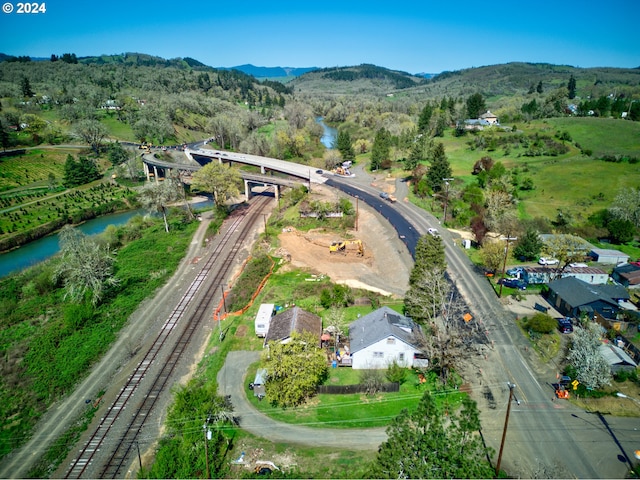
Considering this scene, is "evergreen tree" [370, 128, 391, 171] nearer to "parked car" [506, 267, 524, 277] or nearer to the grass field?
the grass field

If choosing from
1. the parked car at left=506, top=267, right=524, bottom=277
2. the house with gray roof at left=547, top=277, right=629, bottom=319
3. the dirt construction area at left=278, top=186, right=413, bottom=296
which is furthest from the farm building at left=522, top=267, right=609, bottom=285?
the dirt construction area at left=278, top=186, right=413, bottom=296

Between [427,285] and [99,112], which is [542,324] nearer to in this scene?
[427,285]

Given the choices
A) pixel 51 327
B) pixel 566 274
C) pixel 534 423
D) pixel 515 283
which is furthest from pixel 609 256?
pixel 51 327

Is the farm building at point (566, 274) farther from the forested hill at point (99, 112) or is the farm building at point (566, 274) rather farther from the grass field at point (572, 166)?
the forested hill at point (99, 112)

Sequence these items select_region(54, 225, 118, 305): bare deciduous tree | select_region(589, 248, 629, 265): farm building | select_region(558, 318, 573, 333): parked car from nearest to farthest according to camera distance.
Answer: select_region(558, 318, 573, 333): parked car < select_region(54, 225, 118, 305): bare deciduous tree < select_region(589, 248, 629, 265): farm building

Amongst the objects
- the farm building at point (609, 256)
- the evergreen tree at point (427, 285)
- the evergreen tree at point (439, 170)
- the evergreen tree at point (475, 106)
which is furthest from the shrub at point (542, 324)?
the evergreen tree at point (475, 106)

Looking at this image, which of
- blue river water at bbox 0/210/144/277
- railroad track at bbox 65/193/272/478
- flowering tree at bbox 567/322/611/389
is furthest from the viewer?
blue river water at bbox 0/210/144/277
